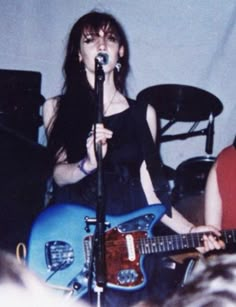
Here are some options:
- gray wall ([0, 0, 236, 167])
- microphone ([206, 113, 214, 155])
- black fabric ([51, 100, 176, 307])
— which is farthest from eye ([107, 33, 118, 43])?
gray wall ([0, 0, 236, 167])

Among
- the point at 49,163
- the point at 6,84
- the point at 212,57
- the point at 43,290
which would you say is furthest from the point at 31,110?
the point at 43,290

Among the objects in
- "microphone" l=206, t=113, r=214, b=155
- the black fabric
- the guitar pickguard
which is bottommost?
"microphone" l=206, t=113, r=214, b=155

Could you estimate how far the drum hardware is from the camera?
3.96m

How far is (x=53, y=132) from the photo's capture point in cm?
262

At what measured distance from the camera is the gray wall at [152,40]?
181 inches

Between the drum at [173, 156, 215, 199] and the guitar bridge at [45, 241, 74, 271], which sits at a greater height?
the guitar bridge at [45, 241, 74, 271]

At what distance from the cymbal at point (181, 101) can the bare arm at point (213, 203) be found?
1241mm

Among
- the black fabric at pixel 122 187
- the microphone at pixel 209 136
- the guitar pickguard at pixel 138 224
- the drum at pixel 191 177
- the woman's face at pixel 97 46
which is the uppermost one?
the woman's face at pixel 97 46

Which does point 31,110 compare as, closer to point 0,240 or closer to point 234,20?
point 0,240

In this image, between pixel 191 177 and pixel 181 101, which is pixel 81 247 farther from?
pixel 181 101

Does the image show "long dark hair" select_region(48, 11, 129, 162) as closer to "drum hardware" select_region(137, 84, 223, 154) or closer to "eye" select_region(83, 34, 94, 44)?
"eye" select_region(83, 34, 94, 44)

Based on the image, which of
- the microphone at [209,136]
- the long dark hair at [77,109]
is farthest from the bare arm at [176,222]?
the microphone at [209,136]

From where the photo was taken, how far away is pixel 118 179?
2363mm

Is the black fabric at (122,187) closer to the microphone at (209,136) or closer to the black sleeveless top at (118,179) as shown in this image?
the black sleeveless top at (118,179)
